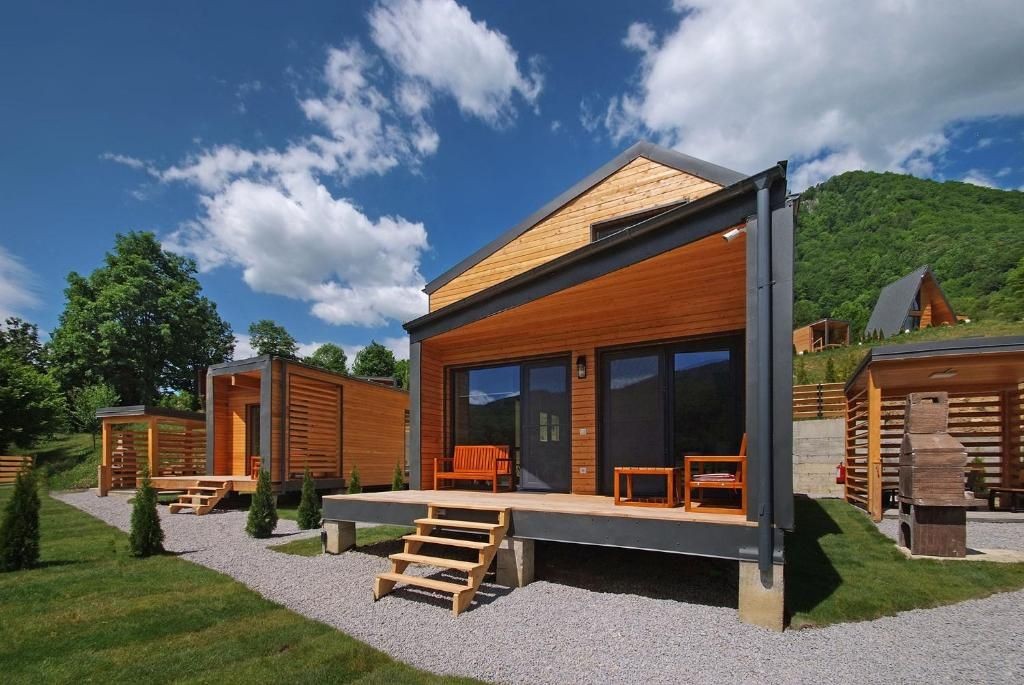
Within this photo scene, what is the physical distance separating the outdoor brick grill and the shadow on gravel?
210 centimetres

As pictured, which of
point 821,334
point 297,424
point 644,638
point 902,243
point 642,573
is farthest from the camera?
point 902,243

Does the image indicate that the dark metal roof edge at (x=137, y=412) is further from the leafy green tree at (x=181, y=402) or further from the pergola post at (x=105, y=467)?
the leafy green tree at (x=181, y=402)

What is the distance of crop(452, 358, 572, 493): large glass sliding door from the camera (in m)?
7.78

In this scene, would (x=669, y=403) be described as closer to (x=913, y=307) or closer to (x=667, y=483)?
(x=667, y=483)

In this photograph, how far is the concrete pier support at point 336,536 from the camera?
21.8 ft

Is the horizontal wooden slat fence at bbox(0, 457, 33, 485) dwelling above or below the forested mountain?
below


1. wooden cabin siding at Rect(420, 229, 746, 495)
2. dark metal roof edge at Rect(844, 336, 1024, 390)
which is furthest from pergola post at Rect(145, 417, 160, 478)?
dark metal roof edge at Rect(844, 336, 1024, 390)

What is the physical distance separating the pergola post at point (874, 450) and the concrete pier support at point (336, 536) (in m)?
7.93

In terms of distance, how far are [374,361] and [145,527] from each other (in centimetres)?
4485

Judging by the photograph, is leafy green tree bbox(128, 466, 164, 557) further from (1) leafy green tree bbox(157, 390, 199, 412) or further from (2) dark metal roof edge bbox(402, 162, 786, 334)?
(1) leafy green tree bbox(157, 390, 199, 412)

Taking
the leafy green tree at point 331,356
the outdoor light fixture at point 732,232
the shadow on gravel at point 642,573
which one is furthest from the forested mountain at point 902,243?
the leafy green tree at point 331,356

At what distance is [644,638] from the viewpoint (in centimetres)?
376

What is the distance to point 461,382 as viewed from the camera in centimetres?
877

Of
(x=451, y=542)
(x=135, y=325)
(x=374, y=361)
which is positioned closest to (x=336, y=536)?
(x=451, y=542)
